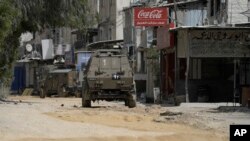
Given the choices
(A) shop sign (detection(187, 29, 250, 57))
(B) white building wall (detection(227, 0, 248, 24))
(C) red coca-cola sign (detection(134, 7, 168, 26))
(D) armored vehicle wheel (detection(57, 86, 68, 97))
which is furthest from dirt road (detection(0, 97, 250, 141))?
(D) armored vehicle wheel (detection(57, 86, 68, 97))

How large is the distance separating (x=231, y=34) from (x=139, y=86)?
2074cm

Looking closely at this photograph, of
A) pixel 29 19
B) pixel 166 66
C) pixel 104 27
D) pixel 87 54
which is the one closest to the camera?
pixel 29 19

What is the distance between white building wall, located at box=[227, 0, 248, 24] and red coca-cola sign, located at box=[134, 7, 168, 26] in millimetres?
4286

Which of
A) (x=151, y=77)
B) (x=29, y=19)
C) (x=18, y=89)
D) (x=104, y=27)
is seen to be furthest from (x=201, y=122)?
(x=18, y=89)

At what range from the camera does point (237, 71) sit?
3741cm

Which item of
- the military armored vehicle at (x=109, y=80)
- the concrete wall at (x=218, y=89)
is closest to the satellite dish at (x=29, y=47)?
the concrete wall at (x=218, y=89)

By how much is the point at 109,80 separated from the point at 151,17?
9.40m

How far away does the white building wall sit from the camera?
42.0m

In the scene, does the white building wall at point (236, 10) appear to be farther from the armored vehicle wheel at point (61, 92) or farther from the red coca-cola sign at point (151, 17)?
the armored vehicle wheel at point (61, 92)

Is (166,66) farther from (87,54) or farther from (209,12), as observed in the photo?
(87,54)

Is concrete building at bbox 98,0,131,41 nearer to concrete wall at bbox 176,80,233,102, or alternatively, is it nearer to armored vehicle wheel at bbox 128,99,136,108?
concrete wall at bbox 176,80,233,102

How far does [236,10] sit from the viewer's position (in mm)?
42625

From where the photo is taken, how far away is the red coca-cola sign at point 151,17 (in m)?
40.5

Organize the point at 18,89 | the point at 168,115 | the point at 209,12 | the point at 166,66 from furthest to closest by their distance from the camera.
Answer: the point at 18,89 < the point at 209,12 < the point at 166,66 < the point at 168,115
